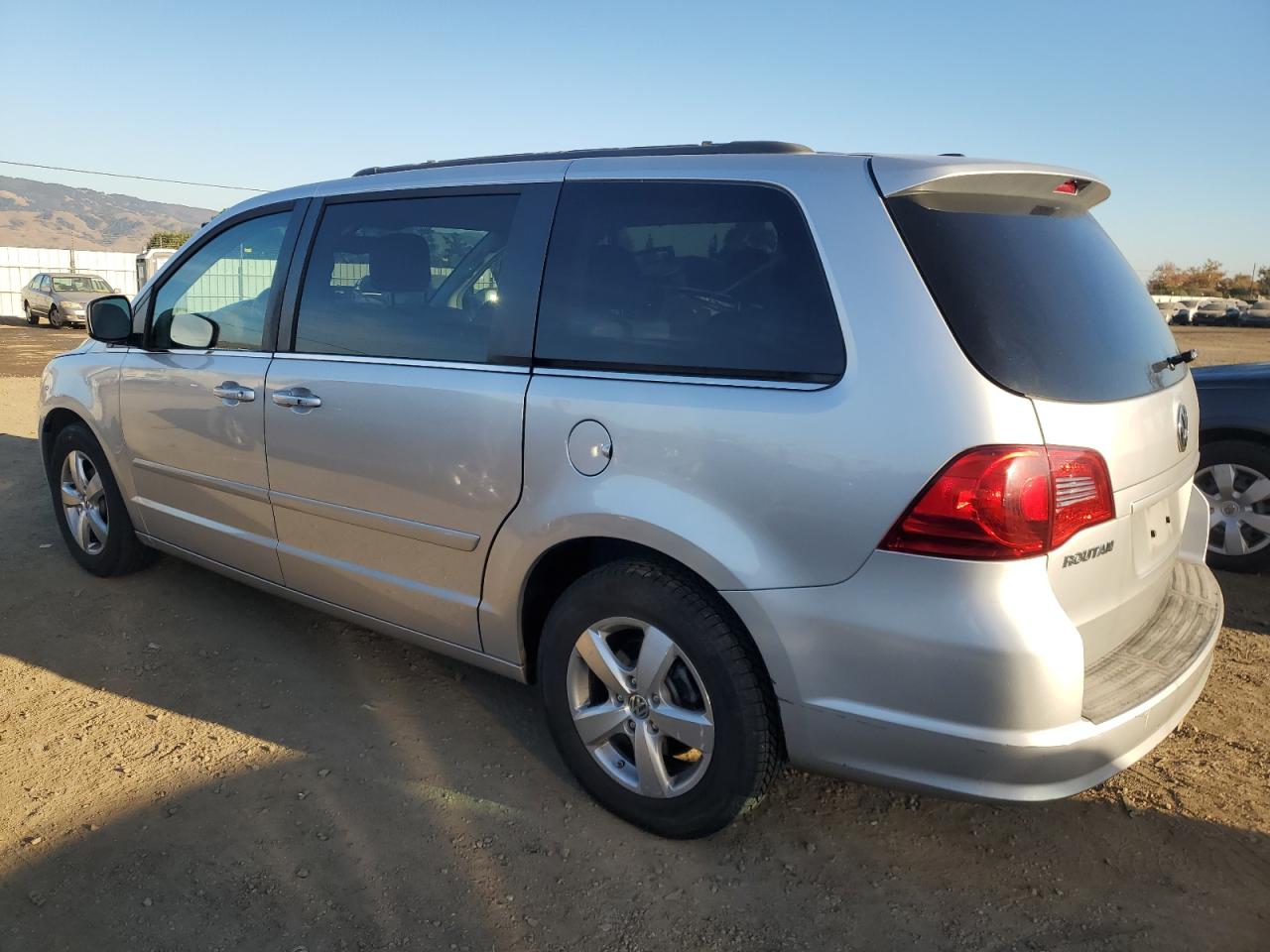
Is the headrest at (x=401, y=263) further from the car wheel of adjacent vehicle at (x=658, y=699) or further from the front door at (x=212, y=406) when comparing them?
the car wheel of adjacent vehicle at (x=658, y=699)

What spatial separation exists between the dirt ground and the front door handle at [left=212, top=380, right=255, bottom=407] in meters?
1.05

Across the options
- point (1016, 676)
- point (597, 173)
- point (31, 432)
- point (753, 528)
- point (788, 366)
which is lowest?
point (31, 432)

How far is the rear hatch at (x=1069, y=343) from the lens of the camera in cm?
206

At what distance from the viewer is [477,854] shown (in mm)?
2551

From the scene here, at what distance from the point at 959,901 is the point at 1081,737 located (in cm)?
65

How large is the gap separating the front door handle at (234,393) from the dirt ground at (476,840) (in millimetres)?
1054

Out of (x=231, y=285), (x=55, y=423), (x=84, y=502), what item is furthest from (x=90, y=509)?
(x=231, y=285)

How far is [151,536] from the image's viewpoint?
4.15m

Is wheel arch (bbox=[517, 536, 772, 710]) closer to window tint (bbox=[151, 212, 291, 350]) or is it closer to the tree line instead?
window tint (bbox=[151, 212, 291, 350])

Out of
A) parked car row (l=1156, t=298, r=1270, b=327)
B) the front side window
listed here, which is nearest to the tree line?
parked car row (l=1156, t=298, r=1270, b=327)

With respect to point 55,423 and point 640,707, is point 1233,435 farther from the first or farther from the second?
point 55,423

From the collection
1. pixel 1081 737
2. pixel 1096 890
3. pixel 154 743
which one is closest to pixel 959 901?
pixel 1096 890

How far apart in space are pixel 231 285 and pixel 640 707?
8.26 feet

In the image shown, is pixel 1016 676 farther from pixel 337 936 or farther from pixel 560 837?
pixel 337 936
